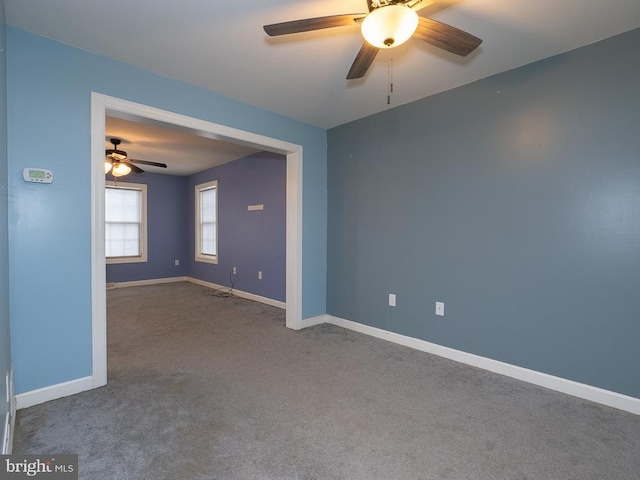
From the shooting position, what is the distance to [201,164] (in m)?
6.20

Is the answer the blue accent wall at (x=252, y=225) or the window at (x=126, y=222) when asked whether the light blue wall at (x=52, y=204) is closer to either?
the blue accent wall at (x=252, y=225)

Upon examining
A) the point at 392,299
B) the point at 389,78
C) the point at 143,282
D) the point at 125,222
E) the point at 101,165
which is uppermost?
the point at 389,78

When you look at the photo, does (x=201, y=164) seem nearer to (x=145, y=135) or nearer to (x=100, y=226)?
(x=145, y=135)

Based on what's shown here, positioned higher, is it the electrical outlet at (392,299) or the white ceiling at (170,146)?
the white ceiling at (170,146)

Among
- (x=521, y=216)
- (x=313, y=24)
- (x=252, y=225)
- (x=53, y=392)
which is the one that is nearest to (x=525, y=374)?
(x=521, y=216)

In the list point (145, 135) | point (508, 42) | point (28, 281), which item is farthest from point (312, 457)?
point (145, 135)

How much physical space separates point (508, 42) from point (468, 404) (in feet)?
8.32

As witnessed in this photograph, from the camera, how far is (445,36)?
1.69m

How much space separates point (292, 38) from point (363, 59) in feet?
1.91

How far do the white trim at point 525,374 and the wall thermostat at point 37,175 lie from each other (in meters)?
3.18

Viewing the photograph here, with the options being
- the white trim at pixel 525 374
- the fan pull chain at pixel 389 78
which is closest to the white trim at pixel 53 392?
the white trim at pixel 525 374

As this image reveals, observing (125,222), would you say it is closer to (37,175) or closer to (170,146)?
(170,146)

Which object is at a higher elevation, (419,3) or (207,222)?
(419,3)

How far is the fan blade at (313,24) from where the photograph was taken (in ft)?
5.22
